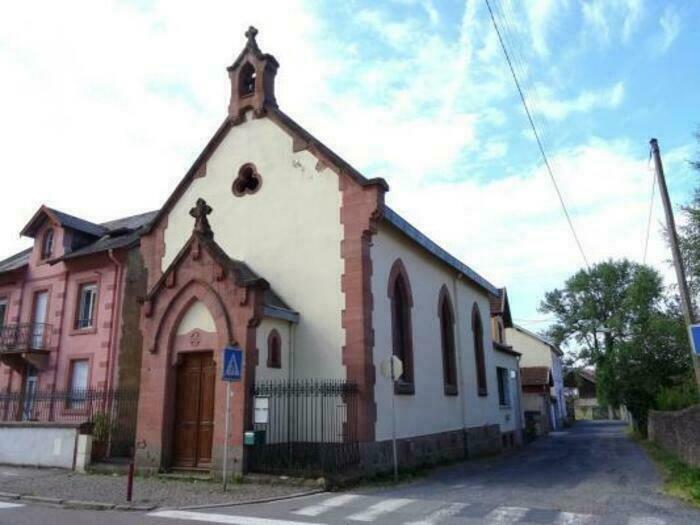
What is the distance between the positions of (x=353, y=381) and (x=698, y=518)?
24.5ft

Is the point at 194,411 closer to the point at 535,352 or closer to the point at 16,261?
the point at 16,261

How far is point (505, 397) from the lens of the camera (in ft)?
95.1

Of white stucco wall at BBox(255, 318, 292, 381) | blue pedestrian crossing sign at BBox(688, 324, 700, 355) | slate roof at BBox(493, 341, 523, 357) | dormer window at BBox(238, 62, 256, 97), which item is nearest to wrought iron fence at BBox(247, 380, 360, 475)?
white stucco wall at BBox(255, 318, 292, 381)

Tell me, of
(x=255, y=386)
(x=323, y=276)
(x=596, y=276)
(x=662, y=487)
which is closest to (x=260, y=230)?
(x=323, y=276)

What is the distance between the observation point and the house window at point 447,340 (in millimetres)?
20609

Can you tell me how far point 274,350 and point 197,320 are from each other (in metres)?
2.15

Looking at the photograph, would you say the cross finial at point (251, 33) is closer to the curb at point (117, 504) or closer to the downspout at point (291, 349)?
the downspout at point (291, 349)

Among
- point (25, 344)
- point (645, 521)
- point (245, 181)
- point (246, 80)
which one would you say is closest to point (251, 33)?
point (246, 80)

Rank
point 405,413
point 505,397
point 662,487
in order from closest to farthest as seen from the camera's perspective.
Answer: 1. point 662,487
2. point 405,413
3. point 505,397

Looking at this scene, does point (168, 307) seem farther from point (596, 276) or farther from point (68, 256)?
point (596, 276)

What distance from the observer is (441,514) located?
948 centimetres

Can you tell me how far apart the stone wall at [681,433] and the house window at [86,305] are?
19.6m

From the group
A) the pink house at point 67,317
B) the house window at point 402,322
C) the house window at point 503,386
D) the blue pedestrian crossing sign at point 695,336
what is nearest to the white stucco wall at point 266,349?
the house window at point 402,322

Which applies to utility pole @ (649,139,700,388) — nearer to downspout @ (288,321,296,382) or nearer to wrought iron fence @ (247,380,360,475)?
wrought iron fence @ (247,380,360,475)
